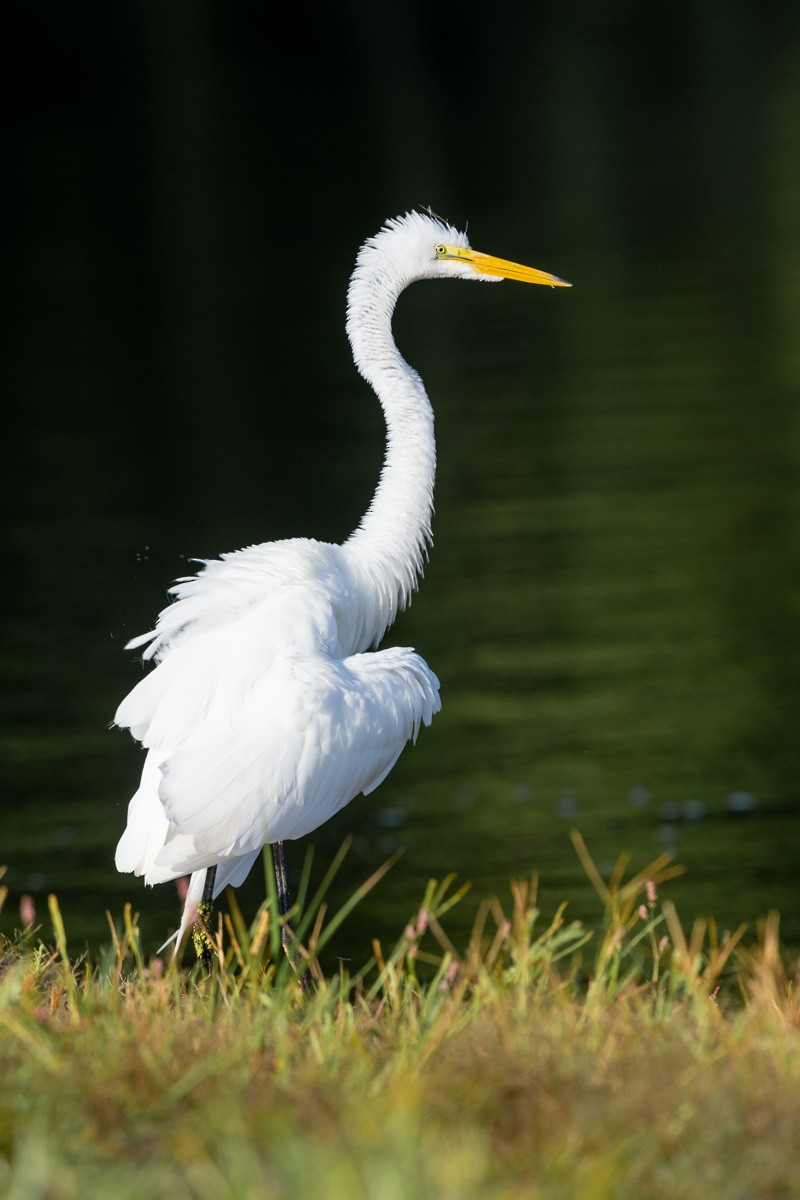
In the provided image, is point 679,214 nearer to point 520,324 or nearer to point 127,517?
point 520,324

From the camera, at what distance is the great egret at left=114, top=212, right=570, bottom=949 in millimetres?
5816

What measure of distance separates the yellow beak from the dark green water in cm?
388

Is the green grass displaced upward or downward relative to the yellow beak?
downward

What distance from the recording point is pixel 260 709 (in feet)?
19.7

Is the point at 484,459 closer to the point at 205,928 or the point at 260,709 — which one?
the point at 260,709

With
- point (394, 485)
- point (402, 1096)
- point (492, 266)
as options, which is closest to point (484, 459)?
point (492, 266)

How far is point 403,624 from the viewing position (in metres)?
15.3

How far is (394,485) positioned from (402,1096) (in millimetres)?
4398

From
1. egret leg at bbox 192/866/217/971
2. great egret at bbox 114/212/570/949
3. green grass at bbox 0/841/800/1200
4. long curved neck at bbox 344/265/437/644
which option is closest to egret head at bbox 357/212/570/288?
long curved neck at bbox 344/265/437/644

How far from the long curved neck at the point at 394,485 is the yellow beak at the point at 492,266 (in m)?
0.51

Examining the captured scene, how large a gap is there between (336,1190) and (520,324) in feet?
82.3

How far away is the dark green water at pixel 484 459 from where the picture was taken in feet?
39.0

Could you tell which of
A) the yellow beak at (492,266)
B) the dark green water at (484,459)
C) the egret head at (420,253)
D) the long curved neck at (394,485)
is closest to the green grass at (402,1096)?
the long curved neck at (394,485)

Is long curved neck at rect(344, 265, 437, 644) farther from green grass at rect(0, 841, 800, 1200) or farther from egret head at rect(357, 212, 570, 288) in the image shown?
green grass at rect(0, 841, 800, 1200)
